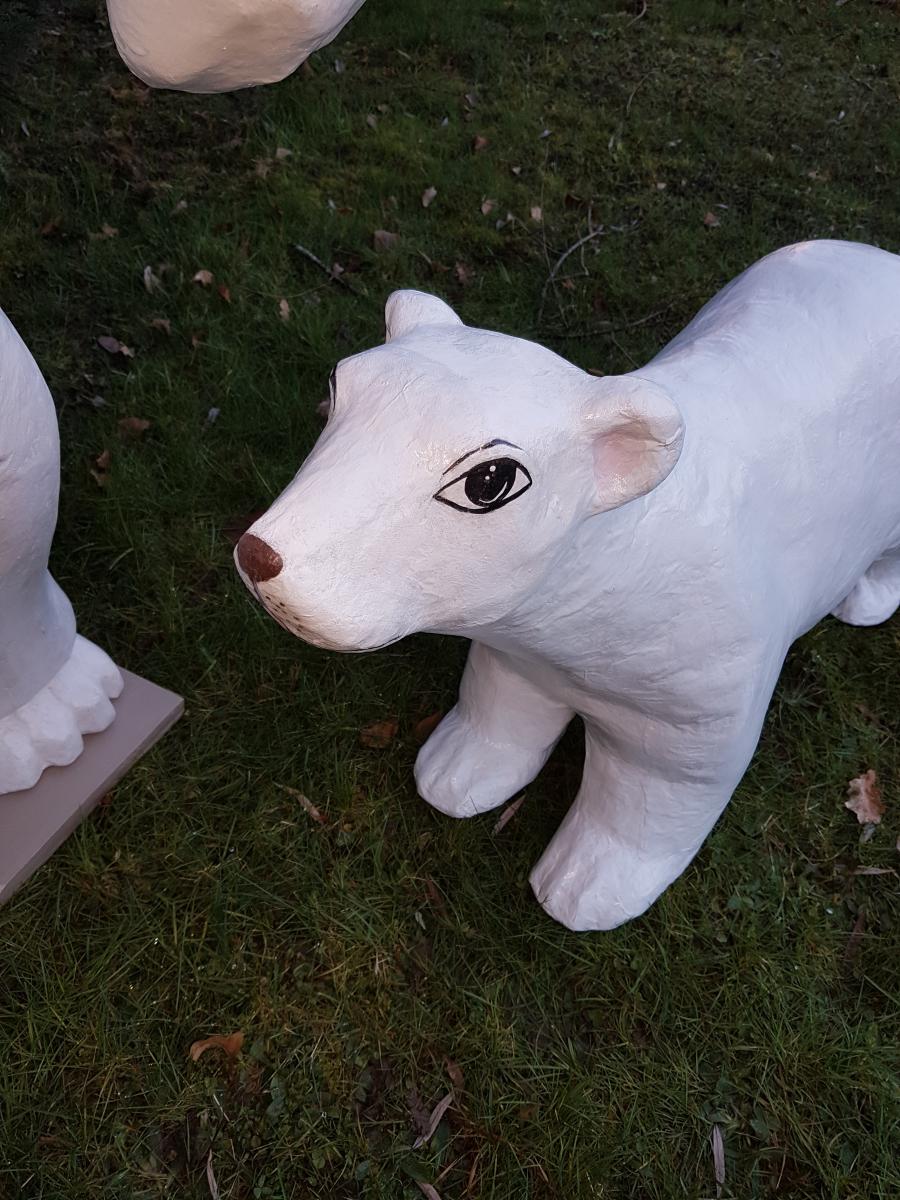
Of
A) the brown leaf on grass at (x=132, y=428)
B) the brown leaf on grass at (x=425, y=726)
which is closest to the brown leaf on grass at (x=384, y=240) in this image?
the brown leaf on grass at (x=132, y=428)

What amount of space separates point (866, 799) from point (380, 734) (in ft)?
3.94

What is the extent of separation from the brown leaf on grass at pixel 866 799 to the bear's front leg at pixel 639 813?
620 millimetres

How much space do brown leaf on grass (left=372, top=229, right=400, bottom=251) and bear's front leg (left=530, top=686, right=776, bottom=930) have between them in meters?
2.50

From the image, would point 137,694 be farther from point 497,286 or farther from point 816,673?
point 497,286

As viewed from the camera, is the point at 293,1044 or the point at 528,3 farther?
the point at 528,3

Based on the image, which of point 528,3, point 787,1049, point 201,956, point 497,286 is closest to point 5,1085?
point 201,956

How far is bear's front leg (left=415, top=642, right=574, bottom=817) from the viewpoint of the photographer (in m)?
2.00

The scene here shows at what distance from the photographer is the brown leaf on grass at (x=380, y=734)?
2.33 metres

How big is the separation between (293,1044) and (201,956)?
27cm

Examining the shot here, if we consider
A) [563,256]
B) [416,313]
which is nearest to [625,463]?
[416,313]

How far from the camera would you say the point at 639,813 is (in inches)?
71.4

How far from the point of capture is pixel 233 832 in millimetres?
2170

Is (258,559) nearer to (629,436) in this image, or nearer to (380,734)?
(629,436)

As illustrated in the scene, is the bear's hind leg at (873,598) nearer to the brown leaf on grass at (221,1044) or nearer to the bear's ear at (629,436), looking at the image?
the bear's ear at (629,436)
